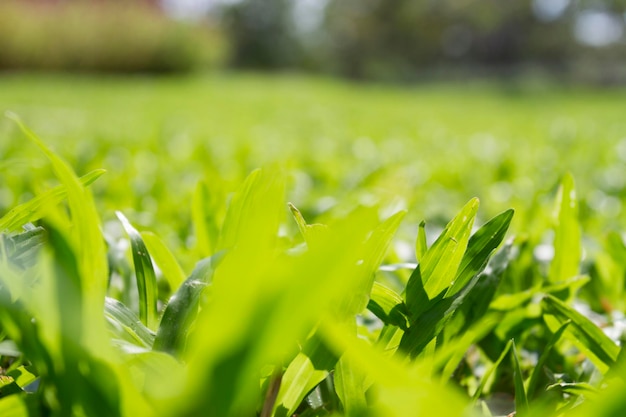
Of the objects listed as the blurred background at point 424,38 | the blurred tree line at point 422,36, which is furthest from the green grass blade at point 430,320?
the blurred tree line at point 422,36

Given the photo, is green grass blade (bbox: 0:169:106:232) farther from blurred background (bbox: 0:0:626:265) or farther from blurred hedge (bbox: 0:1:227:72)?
blurred hedge (bbox: 0:1:227:72)

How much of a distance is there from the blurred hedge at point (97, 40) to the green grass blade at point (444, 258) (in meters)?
13.1

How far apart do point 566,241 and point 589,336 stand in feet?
0.60

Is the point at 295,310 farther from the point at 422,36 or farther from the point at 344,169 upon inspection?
the point at 422,36

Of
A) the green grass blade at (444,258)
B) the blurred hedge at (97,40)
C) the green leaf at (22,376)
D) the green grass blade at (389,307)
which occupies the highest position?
the blurred hedge at (97,40)

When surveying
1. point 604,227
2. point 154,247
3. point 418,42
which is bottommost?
point 604,227

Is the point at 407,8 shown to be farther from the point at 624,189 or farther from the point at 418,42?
the point at 624,189

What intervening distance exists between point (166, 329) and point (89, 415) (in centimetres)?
11

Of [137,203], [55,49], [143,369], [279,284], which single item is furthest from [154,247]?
[55,49]

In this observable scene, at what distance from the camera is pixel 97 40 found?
13109 mm

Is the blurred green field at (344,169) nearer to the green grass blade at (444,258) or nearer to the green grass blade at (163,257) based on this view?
the green grass blade at (163,257)

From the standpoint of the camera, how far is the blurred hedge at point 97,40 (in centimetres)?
1231

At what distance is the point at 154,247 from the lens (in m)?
0.58

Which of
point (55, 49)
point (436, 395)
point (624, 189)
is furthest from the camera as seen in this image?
point (55, 49)
